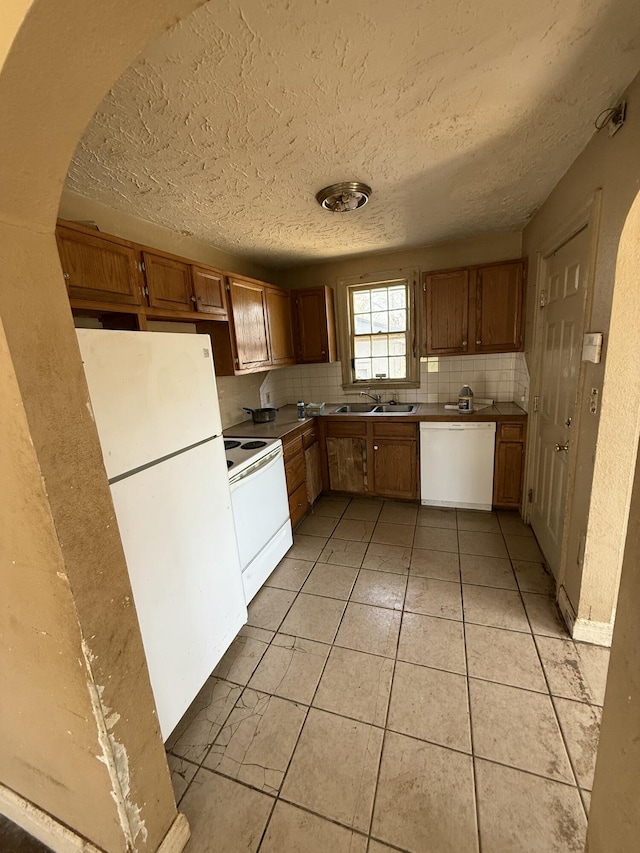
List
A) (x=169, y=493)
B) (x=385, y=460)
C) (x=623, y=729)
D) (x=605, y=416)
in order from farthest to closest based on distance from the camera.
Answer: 1. (x=385, y=460)
2. (x=605, y=416)
3. (x=169, y=493)
4. (x=623, y=729)

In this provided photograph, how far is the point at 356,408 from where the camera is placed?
3.66 m

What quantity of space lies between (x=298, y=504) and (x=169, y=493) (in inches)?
66.8

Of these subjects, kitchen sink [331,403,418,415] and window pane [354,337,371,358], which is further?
window pane [354,337,371,358]

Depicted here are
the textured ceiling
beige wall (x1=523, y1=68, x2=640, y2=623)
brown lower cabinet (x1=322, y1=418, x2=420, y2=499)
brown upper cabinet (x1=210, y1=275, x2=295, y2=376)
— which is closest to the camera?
the textured ceiling

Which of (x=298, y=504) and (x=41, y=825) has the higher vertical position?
(x=298, y=504)

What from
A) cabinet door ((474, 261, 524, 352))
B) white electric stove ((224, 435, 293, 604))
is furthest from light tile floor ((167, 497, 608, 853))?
cabinet door ((474, 261, 524, 352))

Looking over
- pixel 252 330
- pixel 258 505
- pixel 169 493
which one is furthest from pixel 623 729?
pixel 252 330

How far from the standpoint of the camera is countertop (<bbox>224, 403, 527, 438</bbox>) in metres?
2.82

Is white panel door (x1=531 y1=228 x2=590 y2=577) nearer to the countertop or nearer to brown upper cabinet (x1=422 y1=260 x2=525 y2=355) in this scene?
the countertop

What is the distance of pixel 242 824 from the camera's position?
1188 millimetres

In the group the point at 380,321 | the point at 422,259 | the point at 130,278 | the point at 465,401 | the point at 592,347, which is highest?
the point at 422,259

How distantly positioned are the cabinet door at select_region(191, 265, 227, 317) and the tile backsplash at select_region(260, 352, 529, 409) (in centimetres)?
A: 126

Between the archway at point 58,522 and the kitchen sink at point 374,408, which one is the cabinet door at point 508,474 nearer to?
the kitchen sink at point 374,408

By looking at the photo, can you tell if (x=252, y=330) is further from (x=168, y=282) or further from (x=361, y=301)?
(x=361, y=301)
